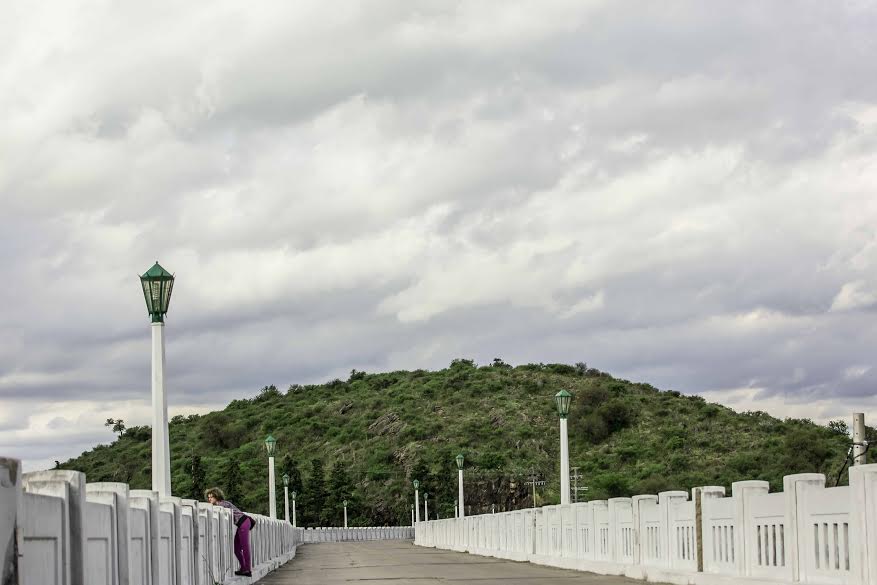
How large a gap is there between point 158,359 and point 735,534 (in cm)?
890

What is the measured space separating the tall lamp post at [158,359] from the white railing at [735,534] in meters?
8.25

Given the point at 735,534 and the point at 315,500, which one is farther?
the point at 315,500

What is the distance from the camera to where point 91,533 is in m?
9.66

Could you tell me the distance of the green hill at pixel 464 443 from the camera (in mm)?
102688

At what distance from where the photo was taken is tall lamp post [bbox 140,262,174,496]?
59.3ft

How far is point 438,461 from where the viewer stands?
389ft

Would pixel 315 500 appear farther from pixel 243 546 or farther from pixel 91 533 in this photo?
pixel 91 533

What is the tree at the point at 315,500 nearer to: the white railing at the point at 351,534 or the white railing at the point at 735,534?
the white railing at the point at 351,534

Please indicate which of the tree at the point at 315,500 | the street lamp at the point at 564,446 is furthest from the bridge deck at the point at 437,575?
the tree at the point at 315,500

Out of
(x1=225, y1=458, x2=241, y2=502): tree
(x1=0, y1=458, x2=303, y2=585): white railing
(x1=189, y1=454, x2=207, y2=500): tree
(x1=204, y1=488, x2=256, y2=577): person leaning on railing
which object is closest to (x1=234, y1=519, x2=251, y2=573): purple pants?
(x1=204, y1=488, x2=256, y2=577): person leaning on railing

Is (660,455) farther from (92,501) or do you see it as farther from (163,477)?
(92,501)

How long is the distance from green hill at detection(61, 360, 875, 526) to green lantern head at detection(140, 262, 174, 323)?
6530 centimetres

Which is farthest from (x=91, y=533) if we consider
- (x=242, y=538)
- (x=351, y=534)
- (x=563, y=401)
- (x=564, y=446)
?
(x=351, y=534)

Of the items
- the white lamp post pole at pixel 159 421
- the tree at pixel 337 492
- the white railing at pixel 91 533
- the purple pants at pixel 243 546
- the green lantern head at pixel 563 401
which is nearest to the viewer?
the white railing at pixel 91 533
